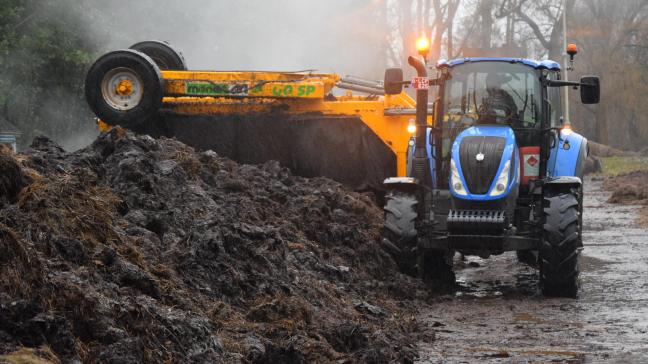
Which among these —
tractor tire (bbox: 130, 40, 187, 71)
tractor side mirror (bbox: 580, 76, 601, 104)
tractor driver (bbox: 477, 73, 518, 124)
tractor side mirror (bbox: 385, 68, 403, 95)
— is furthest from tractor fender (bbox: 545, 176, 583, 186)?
tractor tire (bbox: 130, 40, 187, 71)

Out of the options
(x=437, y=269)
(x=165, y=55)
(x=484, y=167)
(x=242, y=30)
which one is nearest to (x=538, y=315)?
(x=484, y=167)

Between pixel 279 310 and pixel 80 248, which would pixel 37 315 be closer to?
pixel 80 248

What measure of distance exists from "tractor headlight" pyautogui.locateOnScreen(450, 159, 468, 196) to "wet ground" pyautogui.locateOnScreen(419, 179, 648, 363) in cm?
115

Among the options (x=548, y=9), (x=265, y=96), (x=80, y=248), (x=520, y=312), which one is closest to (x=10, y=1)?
(x=265, y=96)

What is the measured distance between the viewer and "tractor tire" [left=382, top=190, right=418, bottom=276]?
12.0 meters

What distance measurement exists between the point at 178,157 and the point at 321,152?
206 inches

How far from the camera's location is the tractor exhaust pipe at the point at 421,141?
41.1 feet

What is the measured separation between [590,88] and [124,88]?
25.2ft

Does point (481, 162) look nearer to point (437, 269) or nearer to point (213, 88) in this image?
point (437, 269)

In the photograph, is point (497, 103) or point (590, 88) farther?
point (590, 88)

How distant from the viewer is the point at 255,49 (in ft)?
114

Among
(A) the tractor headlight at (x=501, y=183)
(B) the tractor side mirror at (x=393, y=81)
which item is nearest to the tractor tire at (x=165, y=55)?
(B) the tractor side mirror at (x=393, y=81)

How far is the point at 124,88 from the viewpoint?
677 inches

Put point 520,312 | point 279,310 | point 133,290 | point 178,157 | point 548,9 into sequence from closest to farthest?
point 133,290, point 279,310, point 520,312, point 178,157, point 548,9
